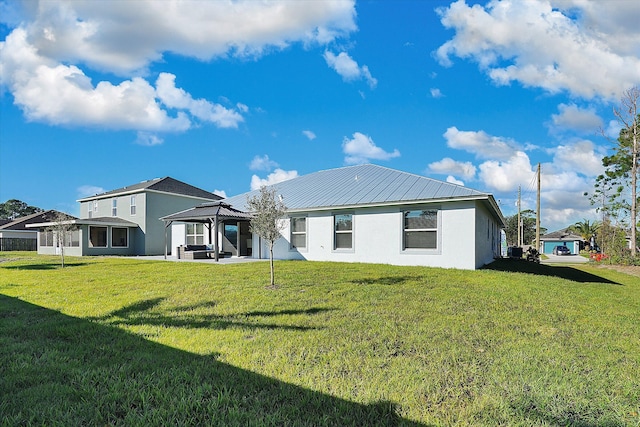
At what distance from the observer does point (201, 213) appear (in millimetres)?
18469

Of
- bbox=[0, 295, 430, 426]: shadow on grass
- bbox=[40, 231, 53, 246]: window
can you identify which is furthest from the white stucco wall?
bbox=[40, 231, 53, 246]: window

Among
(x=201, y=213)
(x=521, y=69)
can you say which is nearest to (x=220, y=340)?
(x=201, y=213)

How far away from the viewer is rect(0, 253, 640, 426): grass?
316cm

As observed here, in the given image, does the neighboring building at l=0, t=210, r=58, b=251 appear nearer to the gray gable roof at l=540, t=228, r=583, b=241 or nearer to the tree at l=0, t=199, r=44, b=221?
the tree at l=0, t=199, r=44, b=221

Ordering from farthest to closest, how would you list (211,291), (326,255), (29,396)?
(326,255) → (211,291) → (29,396)

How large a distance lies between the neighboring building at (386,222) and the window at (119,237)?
14.8 m

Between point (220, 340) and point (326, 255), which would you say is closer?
point (220, 340)

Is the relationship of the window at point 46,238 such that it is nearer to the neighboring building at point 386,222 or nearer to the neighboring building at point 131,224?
the neighboring building at point 131,224

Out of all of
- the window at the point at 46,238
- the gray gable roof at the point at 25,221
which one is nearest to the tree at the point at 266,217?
the window at the point at 46,238

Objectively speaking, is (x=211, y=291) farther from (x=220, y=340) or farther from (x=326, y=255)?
(x=326, y=255)

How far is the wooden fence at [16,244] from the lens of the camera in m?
38.0

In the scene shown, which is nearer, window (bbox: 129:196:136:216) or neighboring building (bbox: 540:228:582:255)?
window (bbox: 129:196:136:216)

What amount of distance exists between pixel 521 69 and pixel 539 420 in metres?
15.9

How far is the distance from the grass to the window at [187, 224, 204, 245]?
13.6 meters
